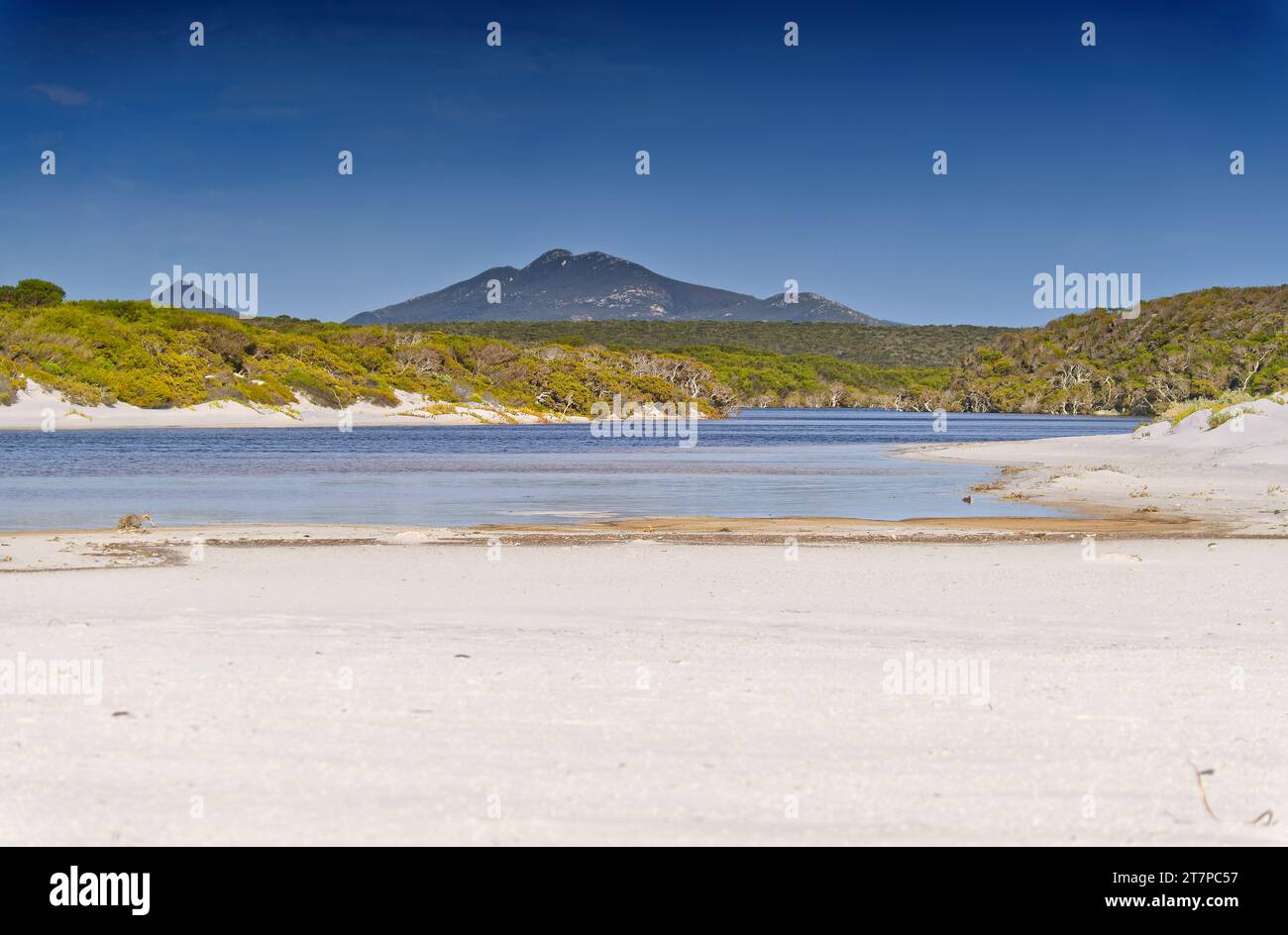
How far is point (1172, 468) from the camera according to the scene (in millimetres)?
28797

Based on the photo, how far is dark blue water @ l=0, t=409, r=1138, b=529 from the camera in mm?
19500

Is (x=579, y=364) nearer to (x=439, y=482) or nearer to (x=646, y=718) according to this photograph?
(x=439, y=482)

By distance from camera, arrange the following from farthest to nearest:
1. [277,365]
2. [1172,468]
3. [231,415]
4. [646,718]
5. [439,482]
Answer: [277,365] → [231,415] → [1172,468] → [439,482] → [646,718]

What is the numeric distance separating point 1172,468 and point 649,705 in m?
26.7

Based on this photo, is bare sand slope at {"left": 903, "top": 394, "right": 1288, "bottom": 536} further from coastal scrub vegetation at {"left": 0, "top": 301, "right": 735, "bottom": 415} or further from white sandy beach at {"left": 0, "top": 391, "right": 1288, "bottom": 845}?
coastal scrub vegetation at {"left": 0, "top": 301, "right": 735, "bottom": 415}

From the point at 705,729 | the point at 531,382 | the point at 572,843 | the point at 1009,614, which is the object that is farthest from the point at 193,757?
the point at 531,382

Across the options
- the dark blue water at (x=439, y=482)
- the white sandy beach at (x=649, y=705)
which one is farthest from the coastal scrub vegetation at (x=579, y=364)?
the white sandy beach at (x=649, y=705)

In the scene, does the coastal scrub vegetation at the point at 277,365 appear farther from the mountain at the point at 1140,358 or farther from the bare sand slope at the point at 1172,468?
the bare sand slope at the point at 1172,468

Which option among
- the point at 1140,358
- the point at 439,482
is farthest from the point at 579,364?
the point at 439,482

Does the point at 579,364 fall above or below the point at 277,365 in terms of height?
above

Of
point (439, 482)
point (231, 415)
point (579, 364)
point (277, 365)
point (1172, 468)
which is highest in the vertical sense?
point (579, 364)

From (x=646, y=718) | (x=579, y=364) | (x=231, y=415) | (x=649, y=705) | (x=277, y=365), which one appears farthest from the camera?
(x=579, y=364)
